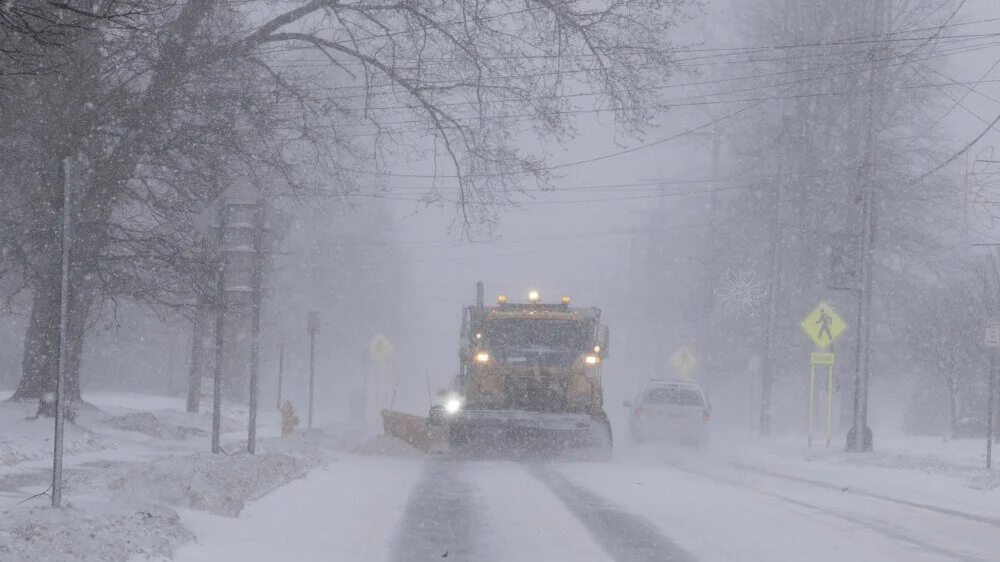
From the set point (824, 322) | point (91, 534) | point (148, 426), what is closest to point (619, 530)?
point (91, 534)

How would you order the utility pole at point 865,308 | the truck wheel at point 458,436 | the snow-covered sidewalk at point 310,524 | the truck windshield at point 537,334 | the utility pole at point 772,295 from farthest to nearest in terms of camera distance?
the utility pole at point 772,295, the utility pole at point 865,308, the truck windshield at point 537,334, the truck wheel at point 458,436, the snow-covered sidewalk at point 310,524

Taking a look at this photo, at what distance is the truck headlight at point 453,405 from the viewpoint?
24025 millimetres

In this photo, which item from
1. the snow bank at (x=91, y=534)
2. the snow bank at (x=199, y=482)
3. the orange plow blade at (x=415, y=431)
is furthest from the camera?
the orange plow blade at (x=415, y=431)

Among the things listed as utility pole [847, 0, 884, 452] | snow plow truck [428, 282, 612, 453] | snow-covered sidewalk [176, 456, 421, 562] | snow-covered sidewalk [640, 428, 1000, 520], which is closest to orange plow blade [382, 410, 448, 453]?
snow plow truck [428, 282, 612, 453]

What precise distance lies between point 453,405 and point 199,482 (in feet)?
39.0

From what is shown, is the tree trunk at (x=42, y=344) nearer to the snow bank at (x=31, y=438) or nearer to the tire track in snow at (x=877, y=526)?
the snow bank at (x=31, y=438)

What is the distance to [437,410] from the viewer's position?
24.6m

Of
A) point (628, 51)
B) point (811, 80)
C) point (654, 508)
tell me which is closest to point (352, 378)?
point (811, 80)

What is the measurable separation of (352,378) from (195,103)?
56609mm

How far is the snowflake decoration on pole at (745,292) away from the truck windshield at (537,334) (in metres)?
20.6

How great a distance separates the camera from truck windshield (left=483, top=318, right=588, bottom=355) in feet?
80.3

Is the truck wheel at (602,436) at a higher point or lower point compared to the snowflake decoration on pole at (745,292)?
lower

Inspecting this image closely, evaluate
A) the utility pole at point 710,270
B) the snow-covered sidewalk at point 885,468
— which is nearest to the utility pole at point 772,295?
the snow-covered sidewalk at point 885,468

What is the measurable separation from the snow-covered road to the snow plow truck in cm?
364
